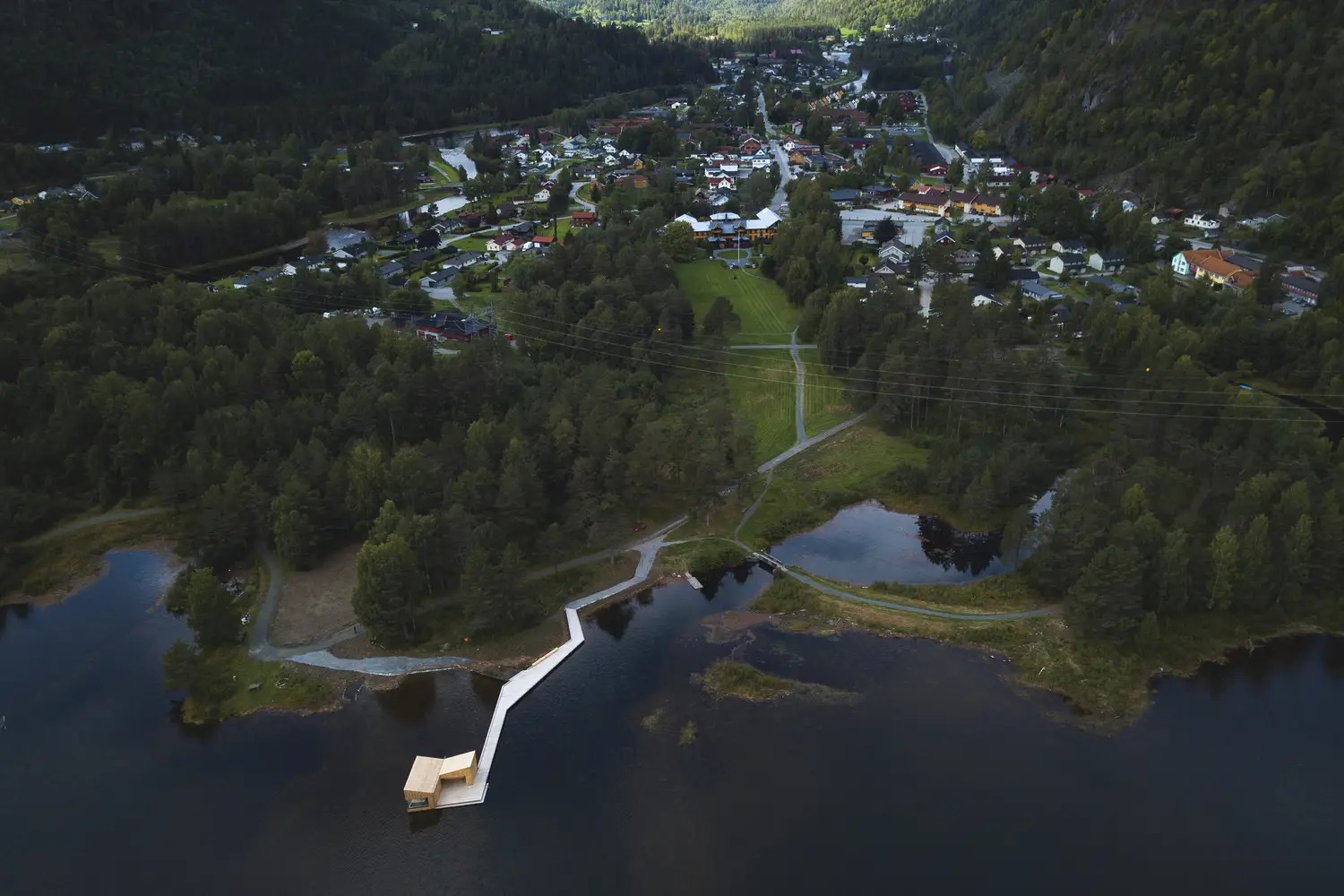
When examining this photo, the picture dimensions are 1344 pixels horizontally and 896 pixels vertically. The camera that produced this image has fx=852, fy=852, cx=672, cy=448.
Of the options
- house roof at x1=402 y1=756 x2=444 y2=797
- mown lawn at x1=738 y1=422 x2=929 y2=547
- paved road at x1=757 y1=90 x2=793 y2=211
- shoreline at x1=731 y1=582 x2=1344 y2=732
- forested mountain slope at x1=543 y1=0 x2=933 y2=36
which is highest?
forested mountain slope at x1=543 y1=0 x2=933 y2=36

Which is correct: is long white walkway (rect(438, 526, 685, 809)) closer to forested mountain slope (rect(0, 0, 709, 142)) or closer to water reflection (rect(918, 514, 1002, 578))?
water reflection (rect(918, 514, 1002, 578))

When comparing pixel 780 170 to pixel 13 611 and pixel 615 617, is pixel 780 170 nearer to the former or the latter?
pixel 615 617

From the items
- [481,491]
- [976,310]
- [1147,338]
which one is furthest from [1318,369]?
[481,491]

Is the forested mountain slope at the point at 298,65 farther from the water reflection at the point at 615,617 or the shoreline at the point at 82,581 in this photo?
the water reflection at the point at 615,617

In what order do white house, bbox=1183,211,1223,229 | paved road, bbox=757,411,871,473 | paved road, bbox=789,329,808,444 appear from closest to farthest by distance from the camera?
paved road, bbox=757,411,871,473 < paved road, bbox=789,329,808,444 < white house, bbox=1183,211,1223,229

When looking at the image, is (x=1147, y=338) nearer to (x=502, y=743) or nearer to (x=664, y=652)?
(x=664, y=652)

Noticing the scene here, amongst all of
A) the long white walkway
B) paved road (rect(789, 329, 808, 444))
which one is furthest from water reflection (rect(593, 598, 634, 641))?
paved road (rect(789, 329, 808, 444))

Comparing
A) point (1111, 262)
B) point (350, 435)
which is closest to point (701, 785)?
point (350, 435)
